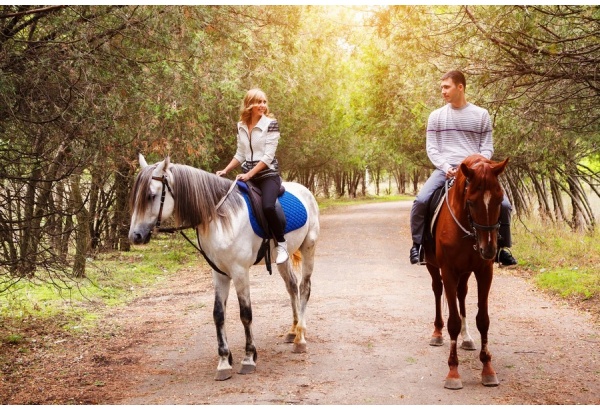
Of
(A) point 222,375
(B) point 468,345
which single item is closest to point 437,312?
(B) point 468,345

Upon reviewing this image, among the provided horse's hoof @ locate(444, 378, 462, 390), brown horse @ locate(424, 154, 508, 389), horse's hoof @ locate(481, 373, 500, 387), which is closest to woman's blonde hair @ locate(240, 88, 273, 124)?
brown horse @ locate(424, 154, 508, 389)

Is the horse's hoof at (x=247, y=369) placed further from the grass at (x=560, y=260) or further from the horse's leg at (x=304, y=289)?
the grass at (x=560, y=260)

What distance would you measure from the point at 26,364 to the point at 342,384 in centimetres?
402

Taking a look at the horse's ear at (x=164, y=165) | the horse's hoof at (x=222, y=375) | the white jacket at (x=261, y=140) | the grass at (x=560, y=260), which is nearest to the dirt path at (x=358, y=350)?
the horse's hoof at (x=222, y=375)

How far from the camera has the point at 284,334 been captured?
8469mm

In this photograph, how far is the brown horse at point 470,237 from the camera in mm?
5691

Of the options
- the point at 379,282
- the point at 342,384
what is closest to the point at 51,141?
the point at 342,384

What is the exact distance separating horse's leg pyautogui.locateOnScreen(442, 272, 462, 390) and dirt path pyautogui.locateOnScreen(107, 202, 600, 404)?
11cm

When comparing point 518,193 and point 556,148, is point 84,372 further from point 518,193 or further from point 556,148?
point 518,193

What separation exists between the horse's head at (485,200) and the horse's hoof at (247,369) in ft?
8.88

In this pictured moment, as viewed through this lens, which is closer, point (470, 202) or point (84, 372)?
point (470, 202)

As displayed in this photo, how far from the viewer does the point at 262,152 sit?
23.5 ft

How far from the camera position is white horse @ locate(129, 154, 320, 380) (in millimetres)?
6203

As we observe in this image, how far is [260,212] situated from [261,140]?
32.5 inches
